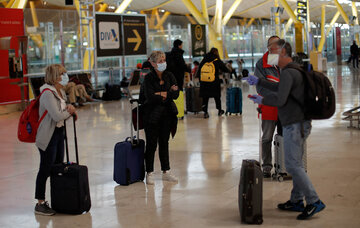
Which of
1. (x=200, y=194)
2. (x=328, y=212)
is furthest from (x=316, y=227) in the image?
(x=200, y=194)

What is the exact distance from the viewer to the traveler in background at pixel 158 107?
7211 mm

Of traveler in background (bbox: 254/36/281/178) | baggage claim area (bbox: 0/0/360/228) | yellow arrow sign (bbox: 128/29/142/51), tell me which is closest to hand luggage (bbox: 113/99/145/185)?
baggage claim area (bbox: 0/0/360/228)

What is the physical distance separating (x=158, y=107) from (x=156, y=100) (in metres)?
0.10

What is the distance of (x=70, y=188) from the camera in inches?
233

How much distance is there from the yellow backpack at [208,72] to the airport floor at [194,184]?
59.1 inches

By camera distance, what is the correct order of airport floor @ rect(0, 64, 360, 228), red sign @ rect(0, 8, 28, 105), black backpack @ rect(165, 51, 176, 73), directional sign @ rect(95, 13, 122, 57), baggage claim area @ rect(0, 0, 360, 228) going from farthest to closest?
directional sign @ rect(95, 13, 122, 57) < red sign @ rect(0, 8, 28, 105) < black backpack @ rect(165, 51, 176, 73) < airport floor @ rect(0, 64, 360, 228) < baggage claim area @ rect(0, 0, 360, 228)

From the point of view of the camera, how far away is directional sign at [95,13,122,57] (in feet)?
67.3

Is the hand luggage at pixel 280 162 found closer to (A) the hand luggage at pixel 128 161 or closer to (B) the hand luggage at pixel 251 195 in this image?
(A) the hand luggage at pixel 128 161

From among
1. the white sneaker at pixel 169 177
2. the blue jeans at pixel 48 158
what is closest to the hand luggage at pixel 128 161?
the white sneaker at pixel 169 177

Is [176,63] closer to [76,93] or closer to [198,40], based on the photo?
[76,93]

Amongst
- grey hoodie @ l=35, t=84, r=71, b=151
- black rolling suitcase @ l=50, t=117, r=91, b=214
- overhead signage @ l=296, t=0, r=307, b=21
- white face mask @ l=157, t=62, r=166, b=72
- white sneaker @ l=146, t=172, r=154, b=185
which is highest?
overhead signage @ l=296, t=0, r=307, b=21

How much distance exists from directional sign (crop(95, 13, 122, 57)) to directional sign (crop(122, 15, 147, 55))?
0.39 m

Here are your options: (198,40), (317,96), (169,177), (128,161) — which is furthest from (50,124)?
(198,40)

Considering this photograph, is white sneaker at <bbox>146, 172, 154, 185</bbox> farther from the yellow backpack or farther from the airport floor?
the yellow backpack
